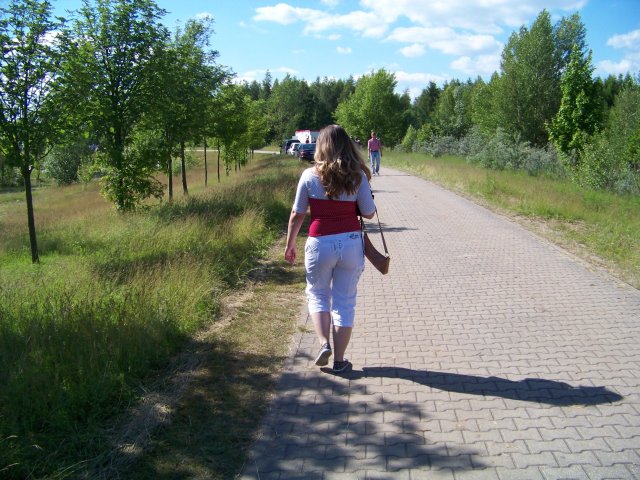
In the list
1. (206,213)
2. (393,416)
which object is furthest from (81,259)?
(393,416)

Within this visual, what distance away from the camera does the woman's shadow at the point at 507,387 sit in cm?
388

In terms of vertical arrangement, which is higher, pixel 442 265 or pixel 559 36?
pixel 559 36

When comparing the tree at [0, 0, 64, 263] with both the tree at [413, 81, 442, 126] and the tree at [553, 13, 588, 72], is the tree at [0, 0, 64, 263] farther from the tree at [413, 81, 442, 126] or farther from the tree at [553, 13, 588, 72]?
the tree at [413, 81, 442, 126]

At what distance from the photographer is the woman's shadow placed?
3875 mm

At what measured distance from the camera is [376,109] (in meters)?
61.4

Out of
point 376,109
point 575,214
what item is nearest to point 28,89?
point 575,214

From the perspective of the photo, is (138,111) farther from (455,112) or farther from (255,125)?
(455,112)

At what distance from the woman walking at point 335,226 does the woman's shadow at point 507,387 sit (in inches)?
18.0

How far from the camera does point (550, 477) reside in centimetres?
296

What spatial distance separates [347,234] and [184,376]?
1704 millimetres

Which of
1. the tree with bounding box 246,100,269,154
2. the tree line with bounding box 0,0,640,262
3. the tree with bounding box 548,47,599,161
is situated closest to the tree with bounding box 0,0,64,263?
the tree line with bounding box 0,0,640,262

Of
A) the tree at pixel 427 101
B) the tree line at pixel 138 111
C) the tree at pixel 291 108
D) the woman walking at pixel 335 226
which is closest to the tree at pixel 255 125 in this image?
the tree line at pixel 138 111

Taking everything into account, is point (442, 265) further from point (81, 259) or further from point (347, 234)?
point (81, 259)

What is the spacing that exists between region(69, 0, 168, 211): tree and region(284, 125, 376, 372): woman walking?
8.04 metres
